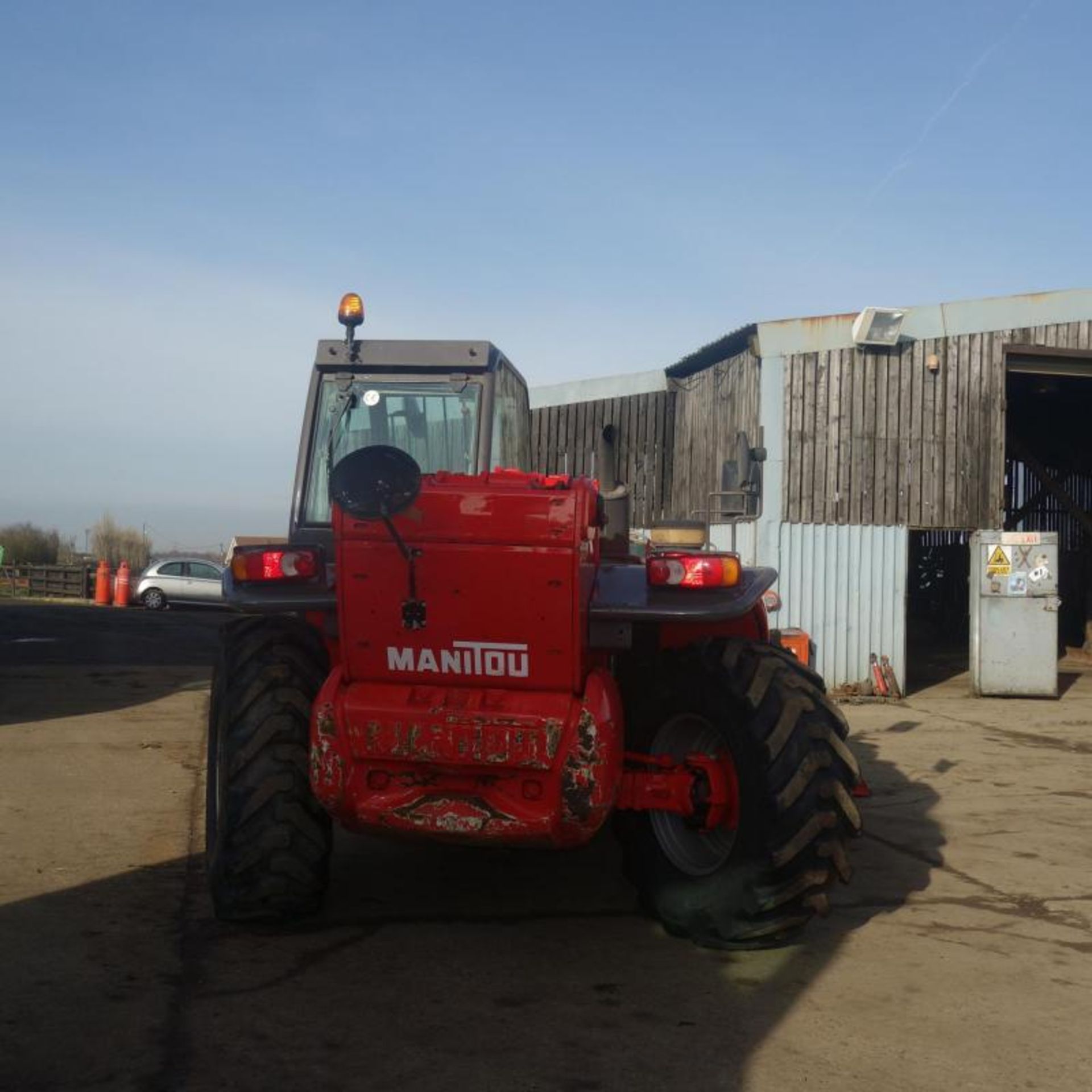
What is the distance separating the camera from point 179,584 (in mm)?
31703

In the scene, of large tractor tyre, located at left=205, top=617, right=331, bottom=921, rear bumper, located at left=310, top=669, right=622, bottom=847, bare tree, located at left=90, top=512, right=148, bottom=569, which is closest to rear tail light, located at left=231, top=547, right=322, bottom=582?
large tractor tyre, located at left=205, top=617, right=331, bottom=921

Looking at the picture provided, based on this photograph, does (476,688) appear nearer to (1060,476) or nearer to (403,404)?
(403,404)

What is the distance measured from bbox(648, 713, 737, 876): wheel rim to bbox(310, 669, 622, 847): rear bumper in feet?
Result: 1.84

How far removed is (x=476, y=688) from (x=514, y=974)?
102 cm

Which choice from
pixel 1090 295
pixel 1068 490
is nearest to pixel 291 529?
pixel 1090 295

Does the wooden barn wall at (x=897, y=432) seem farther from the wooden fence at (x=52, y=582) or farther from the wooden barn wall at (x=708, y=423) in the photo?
the wooden fence at (x=52, y=582)

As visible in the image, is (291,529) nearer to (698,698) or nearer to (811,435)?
(698,698)

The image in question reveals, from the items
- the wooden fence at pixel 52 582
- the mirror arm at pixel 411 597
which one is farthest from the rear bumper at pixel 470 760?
the wooden fence at pixel 52 582

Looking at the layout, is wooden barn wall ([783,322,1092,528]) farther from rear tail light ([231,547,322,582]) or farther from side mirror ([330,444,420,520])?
side mirror ([330,444,420,520])

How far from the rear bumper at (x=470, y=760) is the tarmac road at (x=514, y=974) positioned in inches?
21.2

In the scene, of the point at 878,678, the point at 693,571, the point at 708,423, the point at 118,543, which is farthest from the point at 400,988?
the point at 118,543

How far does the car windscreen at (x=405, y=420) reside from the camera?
7.01 meters

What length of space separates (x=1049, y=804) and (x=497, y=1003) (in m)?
5.61

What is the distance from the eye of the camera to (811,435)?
55.3ft
